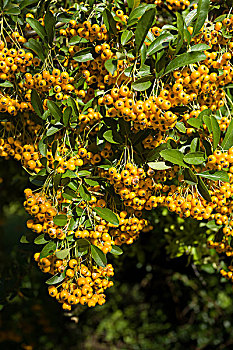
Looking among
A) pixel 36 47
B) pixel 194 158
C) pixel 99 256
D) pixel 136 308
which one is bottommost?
pixel 136 308

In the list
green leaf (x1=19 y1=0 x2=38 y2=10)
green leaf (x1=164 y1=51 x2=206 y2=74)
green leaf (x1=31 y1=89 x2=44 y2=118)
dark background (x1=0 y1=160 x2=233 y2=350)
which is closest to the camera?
green leaf (x1=164 y1=51 x2=206 y2=74)

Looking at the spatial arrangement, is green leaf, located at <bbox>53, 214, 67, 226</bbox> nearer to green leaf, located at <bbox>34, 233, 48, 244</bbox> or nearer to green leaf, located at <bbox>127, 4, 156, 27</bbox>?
green leaf, located at <bbox>34, 233, 48, 244</bbox>

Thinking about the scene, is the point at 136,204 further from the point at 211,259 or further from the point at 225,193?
the point at 211,259

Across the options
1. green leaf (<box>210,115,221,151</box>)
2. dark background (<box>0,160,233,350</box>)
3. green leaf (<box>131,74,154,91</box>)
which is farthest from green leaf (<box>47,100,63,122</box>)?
dark background (<box>0,160,233,350</box>)

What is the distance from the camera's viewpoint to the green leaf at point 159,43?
1175 mm

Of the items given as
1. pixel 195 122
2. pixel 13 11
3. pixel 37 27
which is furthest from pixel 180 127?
pixel 13 11

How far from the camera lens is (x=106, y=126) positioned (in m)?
1.25

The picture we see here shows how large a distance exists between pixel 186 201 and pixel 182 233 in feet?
3.70

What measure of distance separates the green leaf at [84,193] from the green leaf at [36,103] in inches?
11.3

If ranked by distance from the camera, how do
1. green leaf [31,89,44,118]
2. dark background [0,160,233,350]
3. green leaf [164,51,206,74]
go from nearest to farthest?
green leaf [164,51,206,74] < green leaf [31,89,44,118] < dark background [0,160,233,350]

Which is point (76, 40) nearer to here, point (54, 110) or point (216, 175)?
point (54, 110)

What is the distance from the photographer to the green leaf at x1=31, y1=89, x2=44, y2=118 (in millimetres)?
1219

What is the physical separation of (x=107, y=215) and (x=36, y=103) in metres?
0.45

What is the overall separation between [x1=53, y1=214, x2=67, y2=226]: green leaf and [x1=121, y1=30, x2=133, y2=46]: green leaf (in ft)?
1.96
